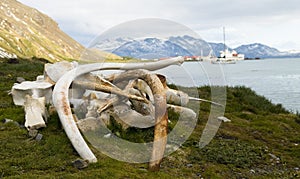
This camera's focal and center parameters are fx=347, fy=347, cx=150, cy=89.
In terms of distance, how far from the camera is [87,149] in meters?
7.70

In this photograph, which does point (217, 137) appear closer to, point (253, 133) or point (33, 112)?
point (253, 133)

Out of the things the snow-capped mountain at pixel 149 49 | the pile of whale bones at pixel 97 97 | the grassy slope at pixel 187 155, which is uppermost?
the snow-capped mountain at pixel 149 49

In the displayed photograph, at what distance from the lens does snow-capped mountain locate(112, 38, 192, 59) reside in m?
7.75

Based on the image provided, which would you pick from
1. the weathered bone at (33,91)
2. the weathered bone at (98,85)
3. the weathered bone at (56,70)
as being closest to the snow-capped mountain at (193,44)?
the weathered bone at (98,85)

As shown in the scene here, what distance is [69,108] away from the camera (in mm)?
8594

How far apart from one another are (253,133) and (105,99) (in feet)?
17.0

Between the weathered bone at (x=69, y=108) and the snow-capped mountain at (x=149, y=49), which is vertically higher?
the snow-capped mountain at (x=149, y=49)

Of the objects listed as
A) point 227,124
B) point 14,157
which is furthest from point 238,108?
point 14,157

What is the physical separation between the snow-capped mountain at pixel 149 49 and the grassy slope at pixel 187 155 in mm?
2377

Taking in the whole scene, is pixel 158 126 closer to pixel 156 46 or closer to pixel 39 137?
pixel 156 46

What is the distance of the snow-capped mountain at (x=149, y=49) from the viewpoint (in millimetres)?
7750

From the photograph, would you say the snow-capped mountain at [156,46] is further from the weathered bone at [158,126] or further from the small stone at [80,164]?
the small stone at [80,164]

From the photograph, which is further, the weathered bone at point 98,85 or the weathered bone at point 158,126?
the weathered bone at point 98,85

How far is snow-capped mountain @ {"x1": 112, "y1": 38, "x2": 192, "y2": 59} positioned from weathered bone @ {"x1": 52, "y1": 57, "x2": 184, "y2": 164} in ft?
3.24
